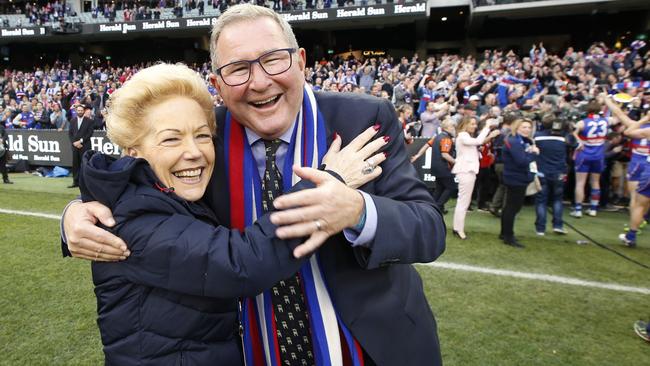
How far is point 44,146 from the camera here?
12305 millimetres

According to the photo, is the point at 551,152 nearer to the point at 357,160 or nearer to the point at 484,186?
the point at 484,186

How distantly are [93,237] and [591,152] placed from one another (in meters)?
8.46

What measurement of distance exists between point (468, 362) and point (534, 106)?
857cm

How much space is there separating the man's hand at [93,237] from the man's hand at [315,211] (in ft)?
1.64

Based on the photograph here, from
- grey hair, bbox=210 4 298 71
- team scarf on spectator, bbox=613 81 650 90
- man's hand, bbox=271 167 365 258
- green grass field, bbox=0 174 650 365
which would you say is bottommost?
green grass field, bbox=0 174 650 365

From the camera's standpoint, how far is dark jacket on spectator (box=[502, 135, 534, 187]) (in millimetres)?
5922

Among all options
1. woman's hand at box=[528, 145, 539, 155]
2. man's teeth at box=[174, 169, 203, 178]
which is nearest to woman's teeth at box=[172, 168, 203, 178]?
man's teeth at box=[174, 169, 203, 178]

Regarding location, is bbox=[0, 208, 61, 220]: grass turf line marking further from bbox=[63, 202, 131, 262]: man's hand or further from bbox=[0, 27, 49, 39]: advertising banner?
bbox=[0, 27, 49, 39]: advertising banner

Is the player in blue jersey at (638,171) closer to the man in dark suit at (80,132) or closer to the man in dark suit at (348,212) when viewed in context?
the man in dark suit at (348,212)

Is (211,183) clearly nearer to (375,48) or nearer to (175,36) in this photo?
(375,48)

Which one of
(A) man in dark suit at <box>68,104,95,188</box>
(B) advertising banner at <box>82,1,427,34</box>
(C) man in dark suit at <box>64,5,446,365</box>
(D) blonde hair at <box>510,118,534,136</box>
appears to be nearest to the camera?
(C) man in dark suit at <box>64,5,446,365</box>

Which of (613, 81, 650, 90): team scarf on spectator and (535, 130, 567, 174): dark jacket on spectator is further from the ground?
(613, 81, 650, 90): team scarf on spectator

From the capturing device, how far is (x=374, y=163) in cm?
133

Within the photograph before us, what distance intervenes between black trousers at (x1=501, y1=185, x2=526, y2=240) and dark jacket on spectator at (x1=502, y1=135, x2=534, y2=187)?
87 mm
